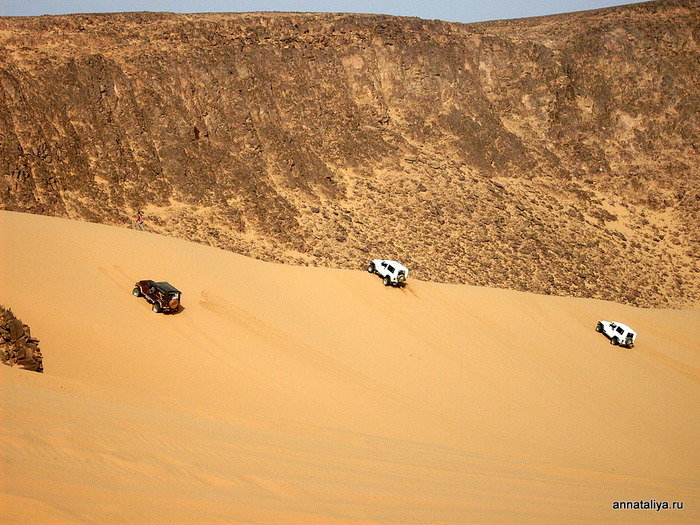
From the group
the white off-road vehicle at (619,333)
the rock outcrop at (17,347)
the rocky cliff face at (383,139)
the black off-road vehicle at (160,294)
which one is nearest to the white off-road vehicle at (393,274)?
the rocky cliff face at (383,139)

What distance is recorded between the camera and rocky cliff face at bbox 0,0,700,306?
32.8 m

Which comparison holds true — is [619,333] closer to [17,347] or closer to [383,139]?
[17,347]

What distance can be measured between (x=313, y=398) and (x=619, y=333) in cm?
1465

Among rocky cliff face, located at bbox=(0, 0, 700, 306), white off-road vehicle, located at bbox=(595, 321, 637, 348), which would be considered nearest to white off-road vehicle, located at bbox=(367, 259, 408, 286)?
rocky cliff face, located at bbox=(0, 0, 700, 306)

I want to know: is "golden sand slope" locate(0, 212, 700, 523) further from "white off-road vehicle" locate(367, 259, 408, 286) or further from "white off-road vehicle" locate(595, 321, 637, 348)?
"white off-road vehicle" locate(595, 321, 637, 348)

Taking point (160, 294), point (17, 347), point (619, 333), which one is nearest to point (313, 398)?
point (160, 294)

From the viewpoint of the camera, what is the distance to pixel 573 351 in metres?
23.6

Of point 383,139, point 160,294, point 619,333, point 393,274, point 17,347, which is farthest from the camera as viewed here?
point 383,139

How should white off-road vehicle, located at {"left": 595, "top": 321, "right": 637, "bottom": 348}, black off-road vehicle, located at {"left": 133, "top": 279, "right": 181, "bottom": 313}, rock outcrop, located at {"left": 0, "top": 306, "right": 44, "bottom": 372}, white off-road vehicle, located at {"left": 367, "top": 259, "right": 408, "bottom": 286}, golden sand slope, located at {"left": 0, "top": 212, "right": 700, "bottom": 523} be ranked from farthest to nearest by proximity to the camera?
white off-road vehicle, located at {"left": 595, "top": 321, "right": 637, "bottom": 348} < white off-road vehicle, located at {"left": 367, "top": 259, "right": 408, "bottom": 286} < black off-road vehicle, located at {"left": 133, "top": 279, "right": 181, "bottom": 313} < rock outcrop, located at {"left": 0, "top": 306, "right": 44, "bottom": 372} < golden sand slope, located at {"left": 0, "top": 212, "right": 700, "bottom": 523}

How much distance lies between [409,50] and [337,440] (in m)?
40.4

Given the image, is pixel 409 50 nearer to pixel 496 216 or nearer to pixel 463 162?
pixel 463 162

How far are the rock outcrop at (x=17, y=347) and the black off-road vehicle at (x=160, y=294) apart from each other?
434 centimetres

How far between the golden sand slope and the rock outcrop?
63 centimetres

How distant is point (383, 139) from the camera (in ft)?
141
